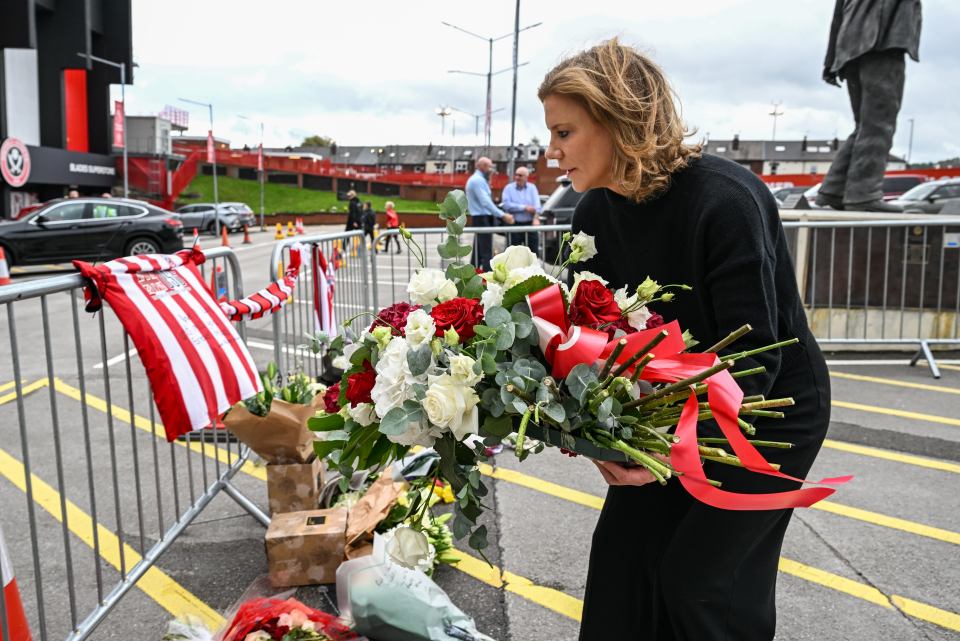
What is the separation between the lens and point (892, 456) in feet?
16.6

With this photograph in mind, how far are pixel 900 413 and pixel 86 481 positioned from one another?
5720 millimetres

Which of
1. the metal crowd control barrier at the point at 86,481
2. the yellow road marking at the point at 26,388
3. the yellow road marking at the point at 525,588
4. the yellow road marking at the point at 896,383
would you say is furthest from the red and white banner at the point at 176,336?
the yellow road marking at the point at 896,383

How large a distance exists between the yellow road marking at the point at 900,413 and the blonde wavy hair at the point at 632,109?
16.1ft

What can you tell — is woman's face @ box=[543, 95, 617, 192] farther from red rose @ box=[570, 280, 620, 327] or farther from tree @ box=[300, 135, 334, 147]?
tree @ box=[300, 135, 334, 147]

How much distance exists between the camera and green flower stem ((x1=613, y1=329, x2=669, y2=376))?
4.90 ft

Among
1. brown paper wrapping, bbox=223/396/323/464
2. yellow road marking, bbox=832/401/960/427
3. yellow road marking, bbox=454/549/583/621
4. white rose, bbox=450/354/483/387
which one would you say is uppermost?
white rose, bbox=450/354/483/387

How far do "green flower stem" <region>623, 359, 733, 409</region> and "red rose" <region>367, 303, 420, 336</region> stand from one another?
49 centimetres

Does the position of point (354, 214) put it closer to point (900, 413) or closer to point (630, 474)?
point (900, 413)

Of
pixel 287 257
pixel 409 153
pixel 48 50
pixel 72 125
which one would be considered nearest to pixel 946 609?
pixel 287 257

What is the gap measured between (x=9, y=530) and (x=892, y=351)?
26.1ft

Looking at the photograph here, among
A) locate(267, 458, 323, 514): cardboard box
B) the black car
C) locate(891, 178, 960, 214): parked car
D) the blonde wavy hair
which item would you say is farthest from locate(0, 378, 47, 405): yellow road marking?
locate(891, 178, 960, 214): parked car

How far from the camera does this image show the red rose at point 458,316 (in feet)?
5.08

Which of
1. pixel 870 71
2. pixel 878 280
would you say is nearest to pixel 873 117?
pixel 870 71

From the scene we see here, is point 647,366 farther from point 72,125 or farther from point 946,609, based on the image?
point 72,125
